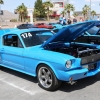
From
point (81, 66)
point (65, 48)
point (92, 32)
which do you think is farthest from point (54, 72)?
point (92, 32)

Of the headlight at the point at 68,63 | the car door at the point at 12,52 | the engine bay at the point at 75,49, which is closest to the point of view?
the headlight at the point at 68,63

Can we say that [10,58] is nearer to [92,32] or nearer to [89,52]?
[89,52]

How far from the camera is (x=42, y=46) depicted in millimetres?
5680

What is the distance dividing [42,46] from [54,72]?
102 centimetres

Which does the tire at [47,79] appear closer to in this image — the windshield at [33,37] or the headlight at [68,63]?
the headlight at [68,63]

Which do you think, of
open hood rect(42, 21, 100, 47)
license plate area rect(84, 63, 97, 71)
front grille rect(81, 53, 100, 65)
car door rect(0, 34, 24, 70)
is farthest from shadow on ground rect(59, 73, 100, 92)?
car door rect(0, 34, 24, 70)

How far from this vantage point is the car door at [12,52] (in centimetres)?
596

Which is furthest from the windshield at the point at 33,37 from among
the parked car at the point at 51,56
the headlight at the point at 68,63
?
the headlight at the point at 68,63

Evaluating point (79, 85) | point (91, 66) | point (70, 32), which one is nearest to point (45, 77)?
point (79, 85)

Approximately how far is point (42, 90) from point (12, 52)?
1.58m

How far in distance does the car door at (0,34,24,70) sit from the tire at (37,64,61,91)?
0.77 m

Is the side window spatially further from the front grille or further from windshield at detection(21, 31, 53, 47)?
the front grille

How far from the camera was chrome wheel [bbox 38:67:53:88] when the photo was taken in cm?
516

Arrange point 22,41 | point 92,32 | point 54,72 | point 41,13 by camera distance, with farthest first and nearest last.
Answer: point 41,13
point 92,32
point 22,41
point 54,72
